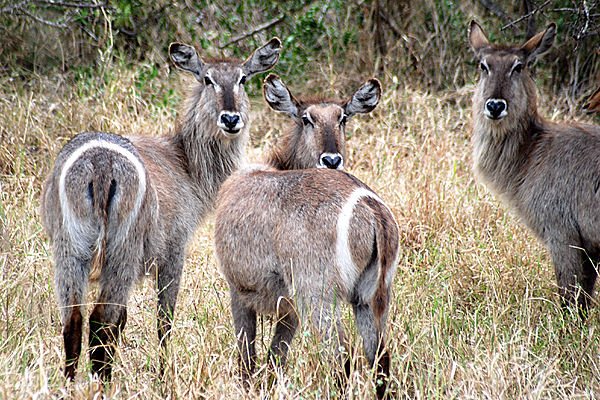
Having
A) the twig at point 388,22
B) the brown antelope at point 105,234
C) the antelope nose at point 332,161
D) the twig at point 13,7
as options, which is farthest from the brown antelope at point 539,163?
the twig at point 13,7

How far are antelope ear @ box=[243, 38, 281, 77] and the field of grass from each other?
3.77 ft

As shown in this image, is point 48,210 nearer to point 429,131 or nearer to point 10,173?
point 10,173

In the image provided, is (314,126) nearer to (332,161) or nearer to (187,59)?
(332,161)

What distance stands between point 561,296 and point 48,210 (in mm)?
2909

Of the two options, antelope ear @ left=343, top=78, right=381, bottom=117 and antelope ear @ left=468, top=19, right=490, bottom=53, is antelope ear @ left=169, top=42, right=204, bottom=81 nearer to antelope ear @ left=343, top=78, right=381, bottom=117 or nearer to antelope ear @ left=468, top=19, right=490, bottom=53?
antelope ear @ left=343, top=78, right=381, bottom=117

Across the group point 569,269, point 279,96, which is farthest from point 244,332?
point 569,269

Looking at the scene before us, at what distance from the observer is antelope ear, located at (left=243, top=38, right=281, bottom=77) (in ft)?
17.4

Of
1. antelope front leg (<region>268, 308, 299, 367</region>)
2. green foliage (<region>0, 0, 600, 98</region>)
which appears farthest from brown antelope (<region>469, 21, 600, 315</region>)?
green foliage (<region>0, 0, 600, 98</region>)

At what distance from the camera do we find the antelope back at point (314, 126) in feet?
14.2

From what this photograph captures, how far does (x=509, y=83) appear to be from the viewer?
516 cm

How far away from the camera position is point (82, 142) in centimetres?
363

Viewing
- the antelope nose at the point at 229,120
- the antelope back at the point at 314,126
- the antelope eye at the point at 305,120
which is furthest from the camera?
the antelope nose at the point at 229,120

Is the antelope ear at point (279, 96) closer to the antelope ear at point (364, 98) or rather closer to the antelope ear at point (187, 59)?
the antelope ear at point (364, 98)

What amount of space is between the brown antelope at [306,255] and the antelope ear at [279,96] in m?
0.97
